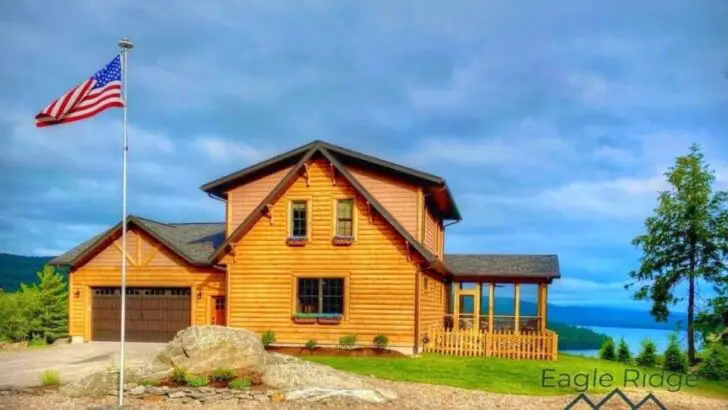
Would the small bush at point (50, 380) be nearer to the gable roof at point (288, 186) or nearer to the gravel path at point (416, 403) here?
the gravel path at point (416, 403)

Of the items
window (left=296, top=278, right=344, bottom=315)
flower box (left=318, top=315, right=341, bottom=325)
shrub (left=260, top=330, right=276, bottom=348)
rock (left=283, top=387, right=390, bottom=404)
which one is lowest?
shrub (left=260, top=330, right=276, bottom=348)

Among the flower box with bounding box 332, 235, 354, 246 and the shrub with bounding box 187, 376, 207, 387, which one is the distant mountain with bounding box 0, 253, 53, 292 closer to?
the flower box with bounding box 332, 235, 354, 246

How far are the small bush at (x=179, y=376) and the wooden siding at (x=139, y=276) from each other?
11689mm

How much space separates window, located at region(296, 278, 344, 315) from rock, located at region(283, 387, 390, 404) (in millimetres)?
9554

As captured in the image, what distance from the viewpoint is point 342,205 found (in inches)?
984

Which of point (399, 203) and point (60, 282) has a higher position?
point (399, 203)

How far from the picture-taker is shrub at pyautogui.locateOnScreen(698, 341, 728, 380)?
23344 mm

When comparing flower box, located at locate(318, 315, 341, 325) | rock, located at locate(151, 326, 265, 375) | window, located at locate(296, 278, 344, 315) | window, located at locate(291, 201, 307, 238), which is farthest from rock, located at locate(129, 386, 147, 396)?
window, located at locate(291, 201, 307, 238)

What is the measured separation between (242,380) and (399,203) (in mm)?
11296

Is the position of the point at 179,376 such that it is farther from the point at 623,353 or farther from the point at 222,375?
the point at 623,353

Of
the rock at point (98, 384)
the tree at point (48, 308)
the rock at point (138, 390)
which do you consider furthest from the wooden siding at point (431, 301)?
the tree at point (48, 308)

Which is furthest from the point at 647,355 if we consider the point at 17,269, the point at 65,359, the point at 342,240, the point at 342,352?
the point at 17,269

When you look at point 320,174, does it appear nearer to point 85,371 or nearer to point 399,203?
point 399,203

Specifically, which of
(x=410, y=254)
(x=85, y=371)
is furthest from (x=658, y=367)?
(x=85, y=371)
